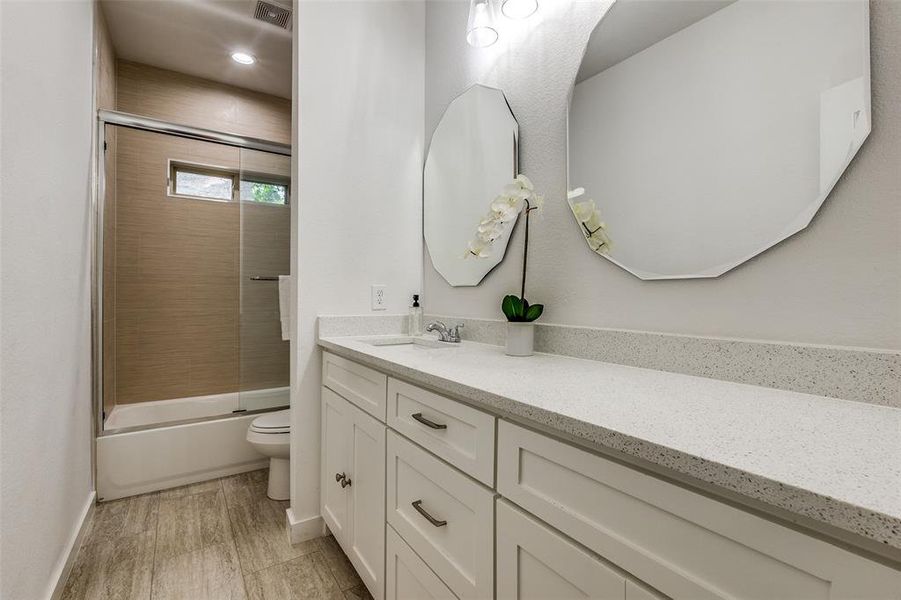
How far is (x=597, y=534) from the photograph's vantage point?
591 millimetres

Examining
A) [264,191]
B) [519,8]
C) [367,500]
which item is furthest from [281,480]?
[519,8]

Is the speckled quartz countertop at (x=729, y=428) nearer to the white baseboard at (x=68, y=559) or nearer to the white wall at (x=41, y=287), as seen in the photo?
the white wall at (x=41, y=287)

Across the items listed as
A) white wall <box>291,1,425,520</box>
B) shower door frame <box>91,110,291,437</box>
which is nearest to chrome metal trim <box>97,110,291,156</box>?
shower door frame <box>91,110,291,437</box>

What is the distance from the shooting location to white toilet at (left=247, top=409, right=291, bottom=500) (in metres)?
2.04

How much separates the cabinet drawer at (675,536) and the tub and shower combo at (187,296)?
6.58 feet

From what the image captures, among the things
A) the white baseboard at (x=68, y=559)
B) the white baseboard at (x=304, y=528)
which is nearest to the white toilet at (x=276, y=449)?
the white baseboard at (x=304, y=528)

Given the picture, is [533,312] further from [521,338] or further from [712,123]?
[712,123]

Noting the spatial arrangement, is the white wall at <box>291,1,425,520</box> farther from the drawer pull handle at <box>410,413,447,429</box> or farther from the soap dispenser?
the drawer pull handle at <box>410,413,447,429</box>

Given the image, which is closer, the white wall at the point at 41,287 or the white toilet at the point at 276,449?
the white wall at the point at 41,287

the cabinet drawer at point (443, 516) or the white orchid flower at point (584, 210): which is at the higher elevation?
the white orchid flower at point (584, 210)

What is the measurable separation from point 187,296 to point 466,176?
90.6 inches

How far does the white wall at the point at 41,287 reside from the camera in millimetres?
1023

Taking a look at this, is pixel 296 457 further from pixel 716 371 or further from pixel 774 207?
pixel 774 207

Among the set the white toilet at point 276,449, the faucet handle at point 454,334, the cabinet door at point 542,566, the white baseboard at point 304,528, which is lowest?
the white baseboard at point 304,528
